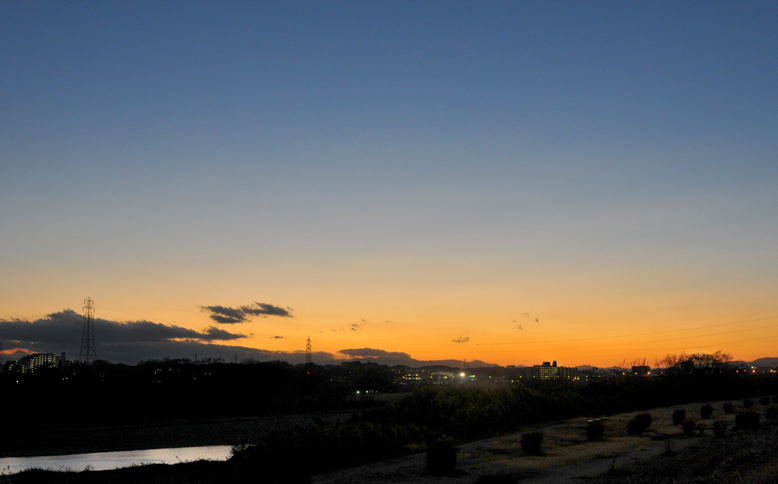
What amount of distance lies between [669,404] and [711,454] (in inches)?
1512

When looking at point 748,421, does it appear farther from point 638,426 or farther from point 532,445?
point 532,445

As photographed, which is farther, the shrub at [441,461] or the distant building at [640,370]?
the distant building at [640,370]

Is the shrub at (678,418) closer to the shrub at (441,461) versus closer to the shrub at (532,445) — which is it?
the shrub at (532,445)

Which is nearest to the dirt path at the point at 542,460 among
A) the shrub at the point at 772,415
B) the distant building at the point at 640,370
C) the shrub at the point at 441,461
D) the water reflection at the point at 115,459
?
the shrub at the point at 441,461

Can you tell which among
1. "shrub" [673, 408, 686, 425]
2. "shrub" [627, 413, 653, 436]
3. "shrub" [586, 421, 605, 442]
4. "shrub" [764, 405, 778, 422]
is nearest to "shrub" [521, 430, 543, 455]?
"shrub" [586, 421, 605, 442]

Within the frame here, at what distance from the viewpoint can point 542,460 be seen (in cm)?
2422

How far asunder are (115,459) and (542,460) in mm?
30999

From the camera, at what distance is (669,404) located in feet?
177

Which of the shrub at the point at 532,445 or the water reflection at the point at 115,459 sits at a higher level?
the shrub at the point at 532,445

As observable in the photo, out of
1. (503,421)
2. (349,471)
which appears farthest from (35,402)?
(349,471)

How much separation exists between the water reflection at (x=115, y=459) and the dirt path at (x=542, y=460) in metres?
17.0

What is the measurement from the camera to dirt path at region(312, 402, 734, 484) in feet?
68.0

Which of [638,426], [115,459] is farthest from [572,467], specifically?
[115,459]

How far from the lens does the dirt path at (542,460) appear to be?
2073 cm
